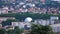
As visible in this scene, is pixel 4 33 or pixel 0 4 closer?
pixel 4 33

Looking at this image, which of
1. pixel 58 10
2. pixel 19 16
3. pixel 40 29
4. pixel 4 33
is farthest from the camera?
pixel 58 10

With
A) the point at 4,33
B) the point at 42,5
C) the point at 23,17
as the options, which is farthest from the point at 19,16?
the point at 4,33

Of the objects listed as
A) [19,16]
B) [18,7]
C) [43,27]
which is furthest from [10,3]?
[43,27]

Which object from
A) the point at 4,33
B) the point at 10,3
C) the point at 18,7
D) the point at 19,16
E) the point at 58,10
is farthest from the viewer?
the point at 10,3

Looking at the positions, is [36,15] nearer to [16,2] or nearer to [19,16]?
[19,16]

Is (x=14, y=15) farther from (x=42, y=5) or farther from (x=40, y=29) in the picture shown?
(x=40, y=29)

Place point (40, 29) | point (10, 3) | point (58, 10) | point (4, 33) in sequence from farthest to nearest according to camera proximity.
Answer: point (10, 3), point (58, 10), point (4, 33), point (40, 29)

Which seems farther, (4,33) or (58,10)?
(58,10)

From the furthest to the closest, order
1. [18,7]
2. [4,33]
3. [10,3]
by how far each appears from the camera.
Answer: [10,3] → [18,7] → [4,33]
